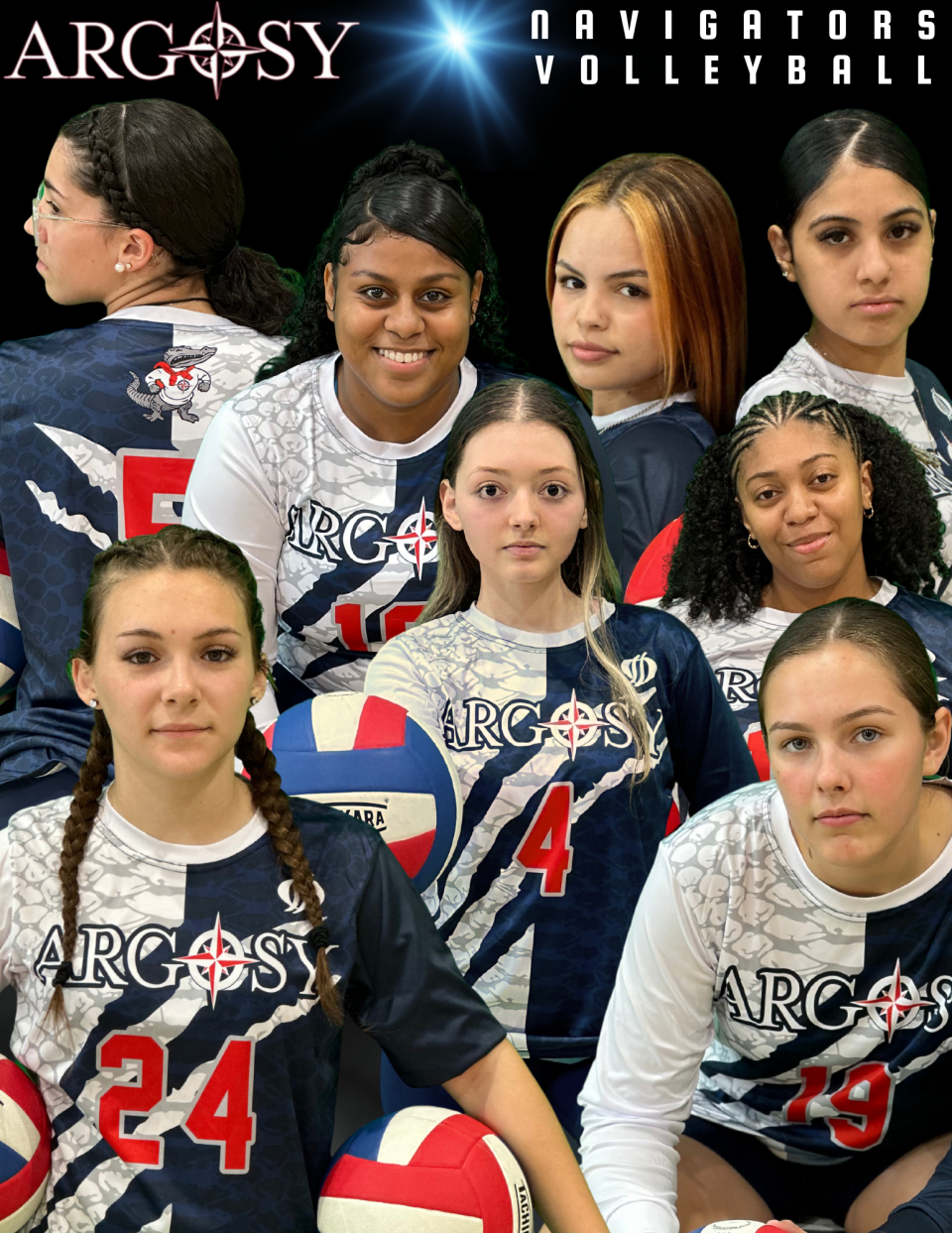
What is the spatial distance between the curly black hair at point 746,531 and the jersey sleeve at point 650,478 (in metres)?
0.24

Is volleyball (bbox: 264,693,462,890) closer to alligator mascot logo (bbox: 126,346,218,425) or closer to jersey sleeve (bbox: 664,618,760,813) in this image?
jersey sleeve (bbox: 664,618,760,813)

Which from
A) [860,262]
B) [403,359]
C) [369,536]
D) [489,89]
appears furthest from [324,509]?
[489,89]

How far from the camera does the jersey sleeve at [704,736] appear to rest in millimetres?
2980

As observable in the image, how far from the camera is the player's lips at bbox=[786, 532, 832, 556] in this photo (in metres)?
3.23

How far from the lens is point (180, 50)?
4.87 m

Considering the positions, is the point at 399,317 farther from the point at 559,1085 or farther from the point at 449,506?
the point at 559,1085

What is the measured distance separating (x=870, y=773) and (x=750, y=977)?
38cm

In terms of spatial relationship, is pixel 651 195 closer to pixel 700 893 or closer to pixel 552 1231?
pixel 700 893

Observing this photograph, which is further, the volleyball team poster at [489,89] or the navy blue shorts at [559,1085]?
the volleyball team poster at [489,89]

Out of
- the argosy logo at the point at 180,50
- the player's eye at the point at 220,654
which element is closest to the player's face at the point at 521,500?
the player's eye at the point at 220,654

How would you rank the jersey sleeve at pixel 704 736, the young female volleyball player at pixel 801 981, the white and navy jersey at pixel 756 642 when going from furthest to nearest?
the white and navy jersey at pixel 756 642 → the jersey sleeve at pixel 704 736 → the young female volleyball player at pixel 801 981

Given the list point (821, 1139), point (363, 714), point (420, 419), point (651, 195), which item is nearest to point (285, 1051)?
point (363, 714)

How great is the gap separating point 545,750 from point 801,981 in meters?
0.60

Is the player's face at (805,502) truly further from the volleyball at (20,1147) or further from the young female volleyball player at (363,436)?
the volleyball at (20,1147)
